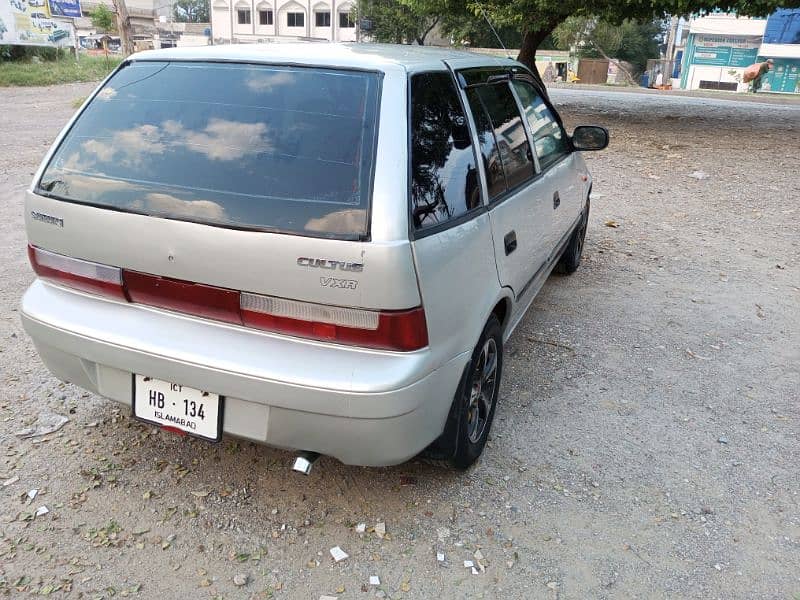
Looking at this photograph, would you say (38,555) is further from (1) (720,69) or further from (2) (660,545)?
(1) (720,69)

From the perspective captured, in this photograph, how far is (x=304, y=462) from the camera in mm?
2332

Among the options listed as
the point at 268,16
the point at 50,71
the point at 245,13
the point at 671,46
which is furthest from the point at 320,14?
the point at 50,71

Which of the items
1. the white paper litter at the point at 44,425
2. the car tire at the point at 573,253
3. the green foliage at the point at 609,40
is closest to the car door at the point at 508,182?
the car tire at the point at 573,253

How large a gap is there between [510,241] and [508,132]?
0.65 meters

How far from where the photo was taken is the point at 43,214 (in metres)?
2.52

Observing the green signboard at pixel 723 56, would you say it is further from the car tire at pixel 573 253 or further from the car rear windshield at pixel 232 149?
the car rear windshield at pixel 232 149

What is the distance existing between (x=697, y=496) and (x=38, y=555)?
103 inches

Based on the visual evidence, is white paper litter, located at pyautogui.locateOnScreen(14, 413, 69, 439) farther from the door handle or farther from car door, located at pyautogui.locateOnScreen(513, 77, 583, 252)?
car door, located at pyautogui.locateOnScreen(513, 77, 583, 252)

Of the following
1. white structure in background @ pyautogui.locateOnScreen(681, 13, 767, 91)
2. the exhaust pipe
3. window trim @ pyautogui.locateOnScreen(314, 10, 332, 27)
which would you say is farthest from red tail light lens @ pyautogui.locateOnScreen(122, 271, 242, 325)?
window trim @ pyautogui.locateOnScreen(314, 10, 332, 27)

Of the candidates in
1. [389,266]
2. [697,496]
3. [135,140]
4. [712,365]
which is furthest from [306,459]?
[712,365]

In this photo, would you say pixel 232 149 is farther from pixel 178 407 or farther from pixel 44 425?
pixel 44 425

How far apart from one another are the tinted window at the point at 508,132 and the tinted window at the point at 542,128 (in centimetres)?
22

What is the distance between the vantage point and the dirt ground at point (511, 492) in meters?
2.30

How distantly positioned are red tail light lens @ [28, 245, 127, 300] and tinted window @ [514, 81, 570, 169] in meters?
2.38
